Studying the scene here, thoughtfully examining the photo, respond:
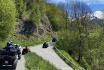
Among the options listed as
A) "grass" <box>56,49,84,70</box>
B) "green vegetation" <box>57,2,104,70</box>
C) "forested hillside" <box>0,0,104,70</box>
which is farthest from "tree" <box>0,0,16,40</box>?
"green vegetation" <box>57,2,104,70</box>

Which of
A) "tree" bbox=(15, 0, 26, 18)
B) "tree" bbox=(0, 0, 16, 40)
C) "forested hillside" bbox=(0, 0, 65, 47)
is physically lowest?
"forested hillside" bbox=(0, 0, 65, 47)

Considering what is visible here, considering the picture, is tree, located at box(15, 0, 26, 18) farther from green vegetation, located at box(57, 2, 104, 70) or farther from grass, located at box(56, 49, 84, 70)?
grass, located at box(56, 49, 84, 70)


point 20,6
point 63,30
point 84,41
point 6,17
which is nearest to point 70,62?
point 6,17

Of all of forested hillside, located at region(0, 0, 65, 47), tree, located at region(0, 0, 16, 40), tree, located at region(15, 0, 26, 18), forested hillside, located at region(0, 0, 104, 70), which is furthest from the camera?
tree, located at region(15, 0, 26, 18)

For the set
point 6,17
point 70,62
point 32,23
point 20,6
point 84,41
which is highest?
point 6,17

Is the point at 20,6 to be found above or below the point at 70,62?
above

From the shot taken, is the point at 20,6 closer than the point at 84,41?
No

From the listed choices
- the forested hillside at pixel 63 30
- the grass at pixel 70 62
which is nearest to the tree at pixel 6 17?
the forested hillside at pixel 63 30

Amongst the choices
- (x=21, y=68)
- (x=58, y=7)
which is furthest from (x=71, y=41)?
(x=58, y=7)

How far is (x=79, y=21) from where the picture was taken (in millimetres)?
96875

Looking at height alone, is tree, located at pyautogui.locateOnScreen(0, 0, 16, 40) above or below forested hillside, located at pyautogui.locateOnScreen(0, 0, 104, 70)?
above

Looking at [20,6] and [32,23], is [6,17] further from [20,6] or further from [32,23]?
[32,23]

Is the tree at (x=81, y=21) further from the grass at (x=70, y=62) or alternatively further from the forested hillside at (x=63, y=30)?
the grass at (x=70, y=62)

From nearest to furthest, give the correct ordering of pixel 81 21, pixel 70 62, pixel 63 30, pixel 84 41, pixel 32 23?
1. pixel 70 62
2. pixel 84 41
3. pixel 81 21
4. pixel 63 30
5. pixel 32 23
